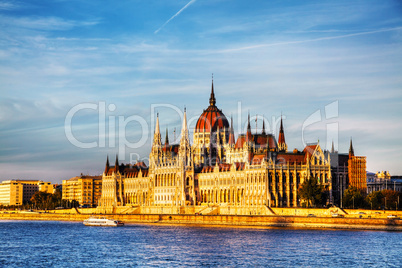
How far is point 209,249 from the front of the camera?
307 ft

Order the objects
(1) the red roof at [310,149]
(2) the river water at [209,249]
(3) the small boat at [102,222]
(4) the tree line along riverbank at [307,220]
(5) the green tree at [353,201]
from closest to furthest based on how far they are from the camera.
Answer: (2) the river water at [209,249] < (4) the tree line along riverbank at [307,220] < (5) the green tree at [353,201] < (3) the small boat at [102,222] < (1) the red roof at [310,149]

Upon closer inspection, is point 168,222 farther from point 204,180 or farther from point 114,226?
point 204,180

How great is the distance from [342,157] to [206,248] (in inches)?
3494

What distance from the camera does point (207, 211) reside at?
175500 mm

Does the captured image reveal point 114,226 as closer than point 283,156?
Yes

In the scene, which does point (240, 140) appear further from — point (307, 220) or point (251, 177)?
point (307, 220)

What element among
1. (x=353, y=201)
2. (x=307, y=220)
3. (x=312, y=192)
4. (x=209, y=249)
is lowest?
(x=209, y=249)

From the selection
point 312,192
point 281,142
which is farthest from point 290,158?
point 281,142

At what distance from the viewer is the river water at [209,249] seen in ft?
262

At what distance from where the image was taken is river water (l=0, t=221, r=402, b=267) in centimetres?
8000

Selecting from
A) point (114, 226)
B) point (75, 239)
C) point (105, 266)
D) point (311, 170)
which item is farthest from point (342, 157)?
point (105, 266)

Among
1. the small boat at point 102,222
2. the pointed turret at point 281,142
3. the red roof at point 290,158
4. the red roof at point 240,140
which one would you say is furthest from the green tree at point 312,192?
the red roof at point 240,140

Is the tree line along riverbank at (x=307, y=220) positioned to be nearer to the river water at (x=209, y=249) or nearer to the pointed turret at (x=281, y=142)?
the river water at (x=209, y=249)

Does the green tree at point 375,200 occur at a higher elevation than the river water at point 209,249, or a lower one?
higher
